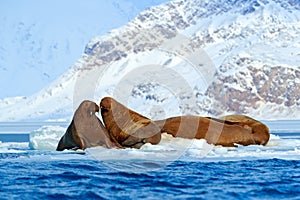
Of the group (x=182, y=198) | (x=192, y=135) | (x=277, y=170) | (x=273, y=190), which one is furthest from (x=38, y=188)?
(x=192, y=135)

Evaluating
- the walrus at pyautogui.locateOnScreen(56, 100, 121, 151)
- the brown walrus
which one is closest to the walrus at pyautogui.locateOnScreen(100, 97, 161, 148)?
the walrus at pyautogui.locateOnScreen(56, 100, 121, 151)

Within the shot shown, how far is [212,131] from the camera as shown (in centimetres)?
2095

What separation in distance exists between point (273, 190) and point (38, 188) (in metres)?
3.90

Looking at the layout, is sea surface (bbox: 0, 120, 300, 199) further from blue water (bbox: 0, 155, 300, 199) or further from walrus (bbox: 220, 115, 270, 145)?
walrus (bbox: 220, 115, 270, 145)

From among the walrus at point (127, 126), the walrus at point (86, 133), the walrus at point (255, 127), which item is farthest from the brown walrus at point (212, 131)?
the walrus at point (86, 133)

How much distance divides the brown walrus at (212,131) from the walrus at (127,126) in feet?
3.30

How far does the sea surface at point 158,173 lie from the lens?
11195 mm

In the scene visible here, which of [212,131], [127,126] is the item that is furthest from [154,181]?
[212,131]

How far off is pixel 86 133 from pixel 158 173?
5.66m

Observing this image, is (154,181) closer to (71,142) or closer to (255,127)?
(71,142)

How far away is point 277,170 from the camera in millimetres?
14359

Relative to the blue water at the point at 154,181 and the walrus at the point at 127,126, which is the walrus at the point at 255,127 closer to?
the walrus at the point at 127,126

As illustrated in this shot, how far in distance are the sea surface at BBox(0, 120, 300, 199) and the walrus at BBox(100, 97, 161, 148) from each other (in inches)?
19.8

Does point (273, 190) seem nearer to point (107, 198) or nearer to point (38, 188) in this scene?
point (107, 198)
